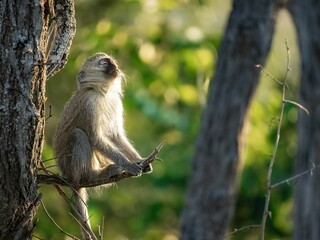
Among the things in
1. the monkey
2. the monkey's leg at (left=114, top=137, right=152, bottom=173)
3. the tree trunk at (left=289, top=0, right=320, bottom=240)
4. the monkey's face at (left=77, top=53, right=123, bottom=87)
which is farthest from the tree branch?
the tree trunk at (left=289, top=0, right=320, bottom=240)

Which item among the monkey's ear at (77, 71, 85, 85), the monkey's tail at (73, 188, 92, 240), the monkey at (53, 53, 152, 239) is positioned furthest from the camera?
the monkey's ear at (77, 71, 85, 85)

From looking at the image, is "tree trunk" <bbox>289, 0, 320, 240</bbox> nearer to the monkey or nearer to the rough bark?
the monkey

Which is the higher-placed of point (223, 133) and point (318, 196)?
point (223, 133)

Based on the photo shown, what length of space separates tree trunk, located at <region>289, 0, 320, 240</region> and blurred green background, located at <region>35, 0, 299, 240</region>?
6.34 ft

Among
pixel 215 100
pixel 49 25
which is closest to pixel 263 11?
pixel 215 100

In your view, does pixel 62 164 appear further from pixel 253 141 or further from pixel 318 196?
pixel 253 141

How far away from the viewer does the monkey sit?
266 inches

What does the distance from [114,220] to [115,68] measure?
37.2 ft

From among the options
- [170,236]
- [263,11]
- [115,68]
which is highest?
[263,11]

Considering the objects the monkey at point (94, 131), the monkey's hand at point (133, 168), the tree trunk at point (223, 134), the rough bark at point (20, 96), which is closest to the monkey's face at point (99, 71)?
the monkey at point (94, 131)

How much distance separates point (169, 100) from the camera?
15.8 meters

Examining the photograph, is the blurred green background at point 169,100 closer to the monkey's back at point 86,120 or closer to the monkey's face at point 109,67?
the monkey's back at point 86,120

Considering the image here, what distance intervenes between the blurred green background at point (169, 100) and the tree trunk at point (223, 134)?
1.88m

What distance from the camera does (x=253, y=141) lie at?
49.5ft
